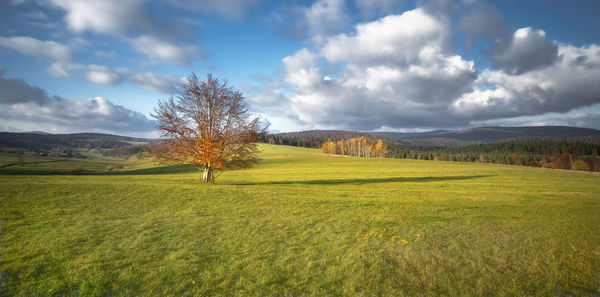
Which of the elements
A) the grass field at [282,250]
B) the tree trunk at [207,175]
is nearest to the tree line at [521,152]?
the tree trunk at [207,175]

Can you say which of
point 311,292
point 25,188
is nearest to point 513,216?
point 311,292

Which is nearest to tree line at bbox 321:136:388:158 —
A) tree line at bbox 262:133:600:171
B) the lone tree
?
tree line at bbox 262:133:600:171

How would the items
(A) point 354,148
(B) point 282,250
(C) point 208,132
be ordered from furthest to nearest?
(A) point 354,148 → (C) point 208,132 → (B) point 282,250

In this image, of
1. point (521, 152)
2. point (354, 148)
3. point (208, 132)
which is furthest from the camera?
point (354, 148)

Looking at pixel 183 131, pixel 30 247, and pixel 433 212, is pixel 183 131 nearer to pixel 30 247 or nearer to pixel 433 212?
pixel 30 247

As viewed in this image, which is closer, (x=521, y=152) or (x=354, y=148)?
(x=521, y=152)

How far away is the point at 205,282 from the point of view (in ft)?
18.6

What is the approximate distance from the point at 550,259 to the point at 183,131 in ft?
83.1

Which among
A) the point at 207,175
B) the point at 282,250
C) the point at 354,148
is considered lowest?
the point at 282,250

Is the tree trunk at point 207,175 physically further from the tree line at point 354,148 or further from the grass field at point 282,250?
the tree line at point 354,148

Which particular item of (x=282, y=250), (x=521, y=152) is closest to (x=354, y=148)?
(x=521, y=152)

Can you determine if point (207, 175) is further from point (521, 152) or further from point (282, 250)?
point (521, 152)

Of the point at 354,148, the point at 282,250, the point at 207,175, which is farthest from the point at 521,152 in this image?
the point at 282,250

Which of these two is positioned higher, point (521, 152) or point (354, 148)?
point (354, 148)
